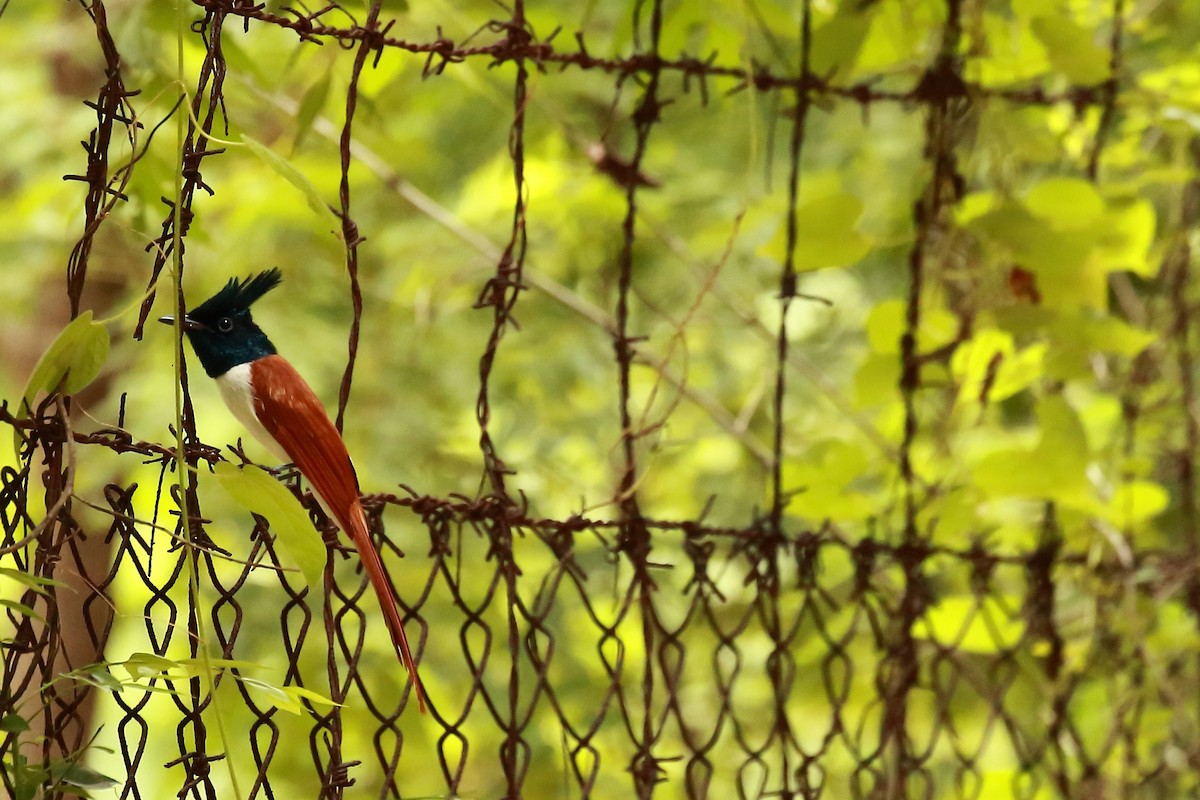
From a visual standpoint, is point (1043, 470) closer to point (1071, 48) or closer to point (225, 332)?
point (1071, 48)

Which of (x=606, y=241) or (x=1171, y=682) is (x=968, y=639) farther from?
(x=606, y=241)

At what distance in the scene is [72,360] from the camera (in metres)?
0.65

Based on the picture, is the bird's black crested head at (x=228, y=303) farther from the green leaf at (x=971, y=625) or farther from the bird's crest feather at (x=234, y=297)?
the green leaf at (x=971, y=625)

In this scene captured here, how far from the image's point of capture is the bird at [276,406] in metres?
0.79

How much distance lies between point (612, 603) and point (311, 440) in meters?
0.74

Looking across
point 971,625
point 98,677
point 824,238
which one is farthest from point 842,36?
point 98,677

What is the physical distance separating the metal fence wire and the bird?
26 millimetres

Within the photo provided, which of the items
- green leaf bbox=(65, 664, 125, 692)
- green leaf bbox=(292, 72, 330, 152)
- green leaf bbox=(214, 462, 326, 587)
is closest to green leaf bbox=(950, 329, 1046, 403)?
green leaf bbox=(292, 72, 330, 152)

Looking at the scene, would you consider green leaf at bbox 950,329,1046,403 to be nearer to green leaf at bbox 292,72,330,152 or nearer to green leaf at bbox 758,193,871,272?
green leaf at bbox 758,193,871,272

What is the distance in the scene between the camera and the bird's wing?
785mm

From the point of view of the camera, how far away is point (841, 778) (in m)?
3.07

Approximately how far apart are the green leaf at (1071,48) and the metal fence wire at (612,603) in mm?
71

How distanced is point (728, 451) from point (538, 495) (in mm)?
976

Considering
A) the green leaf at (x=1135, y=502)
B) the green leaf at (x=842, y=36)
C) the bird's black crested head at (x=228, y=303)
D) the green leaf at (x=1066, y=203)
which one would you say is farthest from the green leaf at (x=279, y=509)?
the green leaf at (x=1135, y=502)
